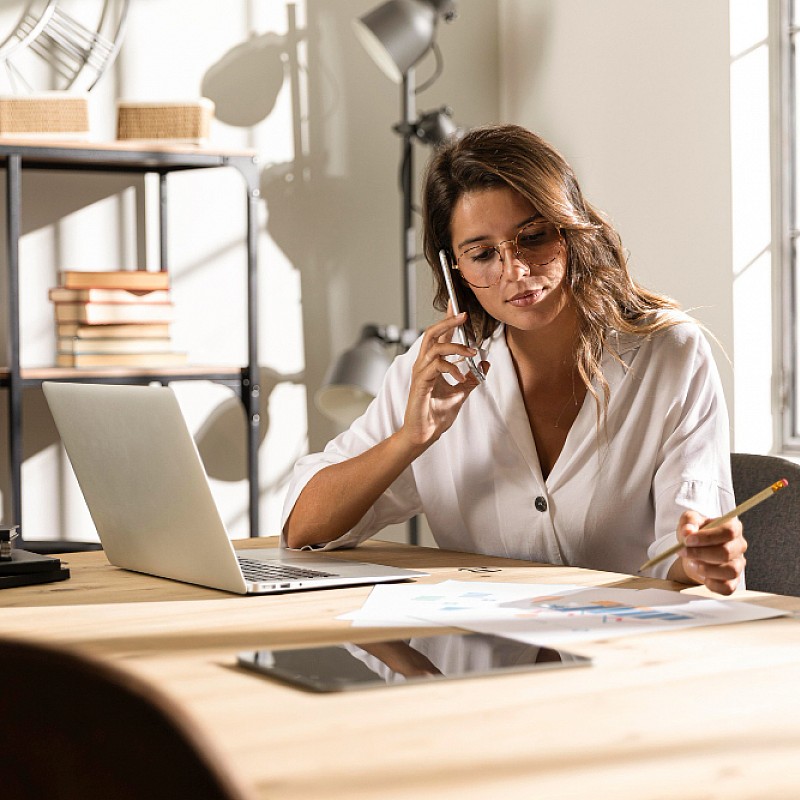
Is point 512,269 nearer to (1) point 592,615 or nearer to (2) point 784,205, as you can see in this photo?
(1) point 592,615

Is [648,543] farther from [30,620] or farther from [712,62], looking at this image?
[712,62]

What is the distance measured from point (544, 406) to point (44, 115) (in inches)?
64.9

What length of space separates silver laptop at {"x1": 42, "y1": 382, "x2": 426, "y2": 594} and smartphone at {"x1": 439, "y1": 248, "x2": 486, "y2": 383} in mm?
382

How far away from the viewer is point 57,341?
3135mm

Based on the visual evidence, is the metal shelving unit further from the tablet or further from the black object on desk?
the tablet

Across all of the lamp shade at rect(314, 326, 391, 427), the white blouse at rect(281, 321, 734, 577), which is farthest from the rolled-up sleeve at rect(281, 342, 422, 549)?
the lamp shade at rect(314, 326, 391, 427)

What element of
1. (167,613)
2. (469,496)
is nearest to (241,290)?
(469,496)

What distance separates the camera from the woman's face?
1819 millimetres

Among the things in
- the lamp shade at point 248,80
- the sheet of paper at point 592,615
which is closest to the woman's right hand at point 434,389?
the sheet of paper at point 592,615

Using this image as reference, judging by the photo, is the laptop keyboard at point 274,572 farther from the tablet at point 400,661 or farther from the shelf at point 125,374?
the shelf at point 125,374

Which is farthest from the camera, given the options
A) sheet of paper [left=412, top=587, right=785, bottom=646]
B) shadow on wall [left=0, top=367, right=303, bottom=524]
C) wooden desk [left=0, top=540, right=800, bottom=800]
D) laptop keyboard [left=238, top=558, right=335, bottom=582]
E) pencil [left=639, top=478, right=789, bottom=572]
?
shadow on wall [left=0, top=367, right=303, bottom=524]

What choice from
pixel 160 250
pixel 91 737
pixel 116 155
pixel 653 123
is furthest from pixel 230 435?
pixel 91 737

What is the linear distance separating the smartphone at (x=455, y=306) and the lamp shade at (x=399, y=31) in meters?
1.44

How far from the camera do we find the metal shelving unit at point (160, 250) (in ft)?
9.66
